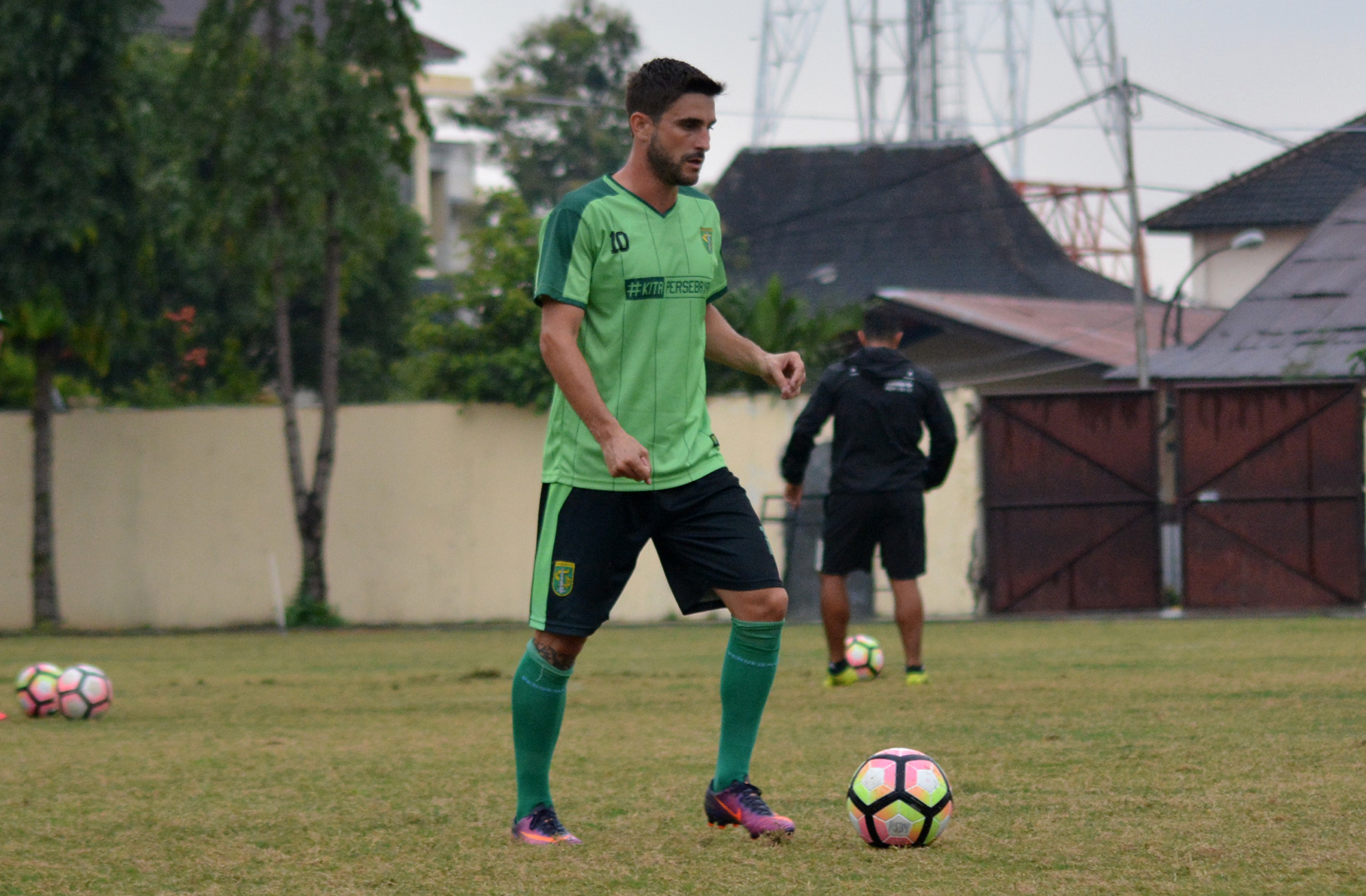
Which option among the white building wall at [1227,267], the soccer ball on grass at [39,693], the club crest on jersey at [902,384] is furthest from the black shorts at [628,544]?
the white building wall at [1227,267]

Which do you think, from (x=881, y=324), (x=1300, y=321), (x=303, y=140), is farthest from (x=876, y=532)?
(x=1300, y=321)

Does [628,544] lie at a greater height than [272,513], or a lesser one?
greater

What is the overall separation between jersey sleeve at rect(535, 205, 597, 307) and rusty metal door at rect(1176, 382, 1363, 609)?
43.8 ft

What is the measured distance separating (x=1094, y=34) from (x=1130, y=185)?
36.8 ft

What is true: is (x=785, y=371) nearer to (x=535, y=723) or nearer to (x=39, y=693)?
(x=535, y=723)

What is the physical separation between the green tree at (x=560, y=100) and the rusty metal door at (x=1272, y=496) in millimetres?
34968

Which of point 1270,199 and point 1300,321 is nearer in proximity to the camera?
point 1300,321

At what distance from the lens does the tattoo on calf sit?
4.54 metres

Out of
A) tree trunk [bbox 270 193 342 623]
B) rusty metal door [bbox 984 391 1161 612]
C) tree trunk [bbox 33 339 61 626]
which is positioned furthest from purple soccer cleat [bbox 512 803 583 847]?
tree trunk [bbox 33 339 61 626]

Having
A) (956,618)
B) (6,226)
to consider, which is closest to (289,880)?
(956,618)

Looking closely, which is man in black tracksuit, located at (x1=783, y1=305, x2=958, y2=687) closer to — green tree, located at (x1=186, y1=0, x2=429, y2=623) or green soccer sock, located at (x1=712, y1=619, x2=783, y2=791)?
green soccer sock, located at (x1=712, y1=619, x2=783, y2=791)

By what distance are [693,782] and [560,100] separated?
→ 4823cm

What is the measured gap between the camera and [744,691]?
462 cm

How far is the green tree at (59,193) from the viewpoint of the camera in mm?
17672
